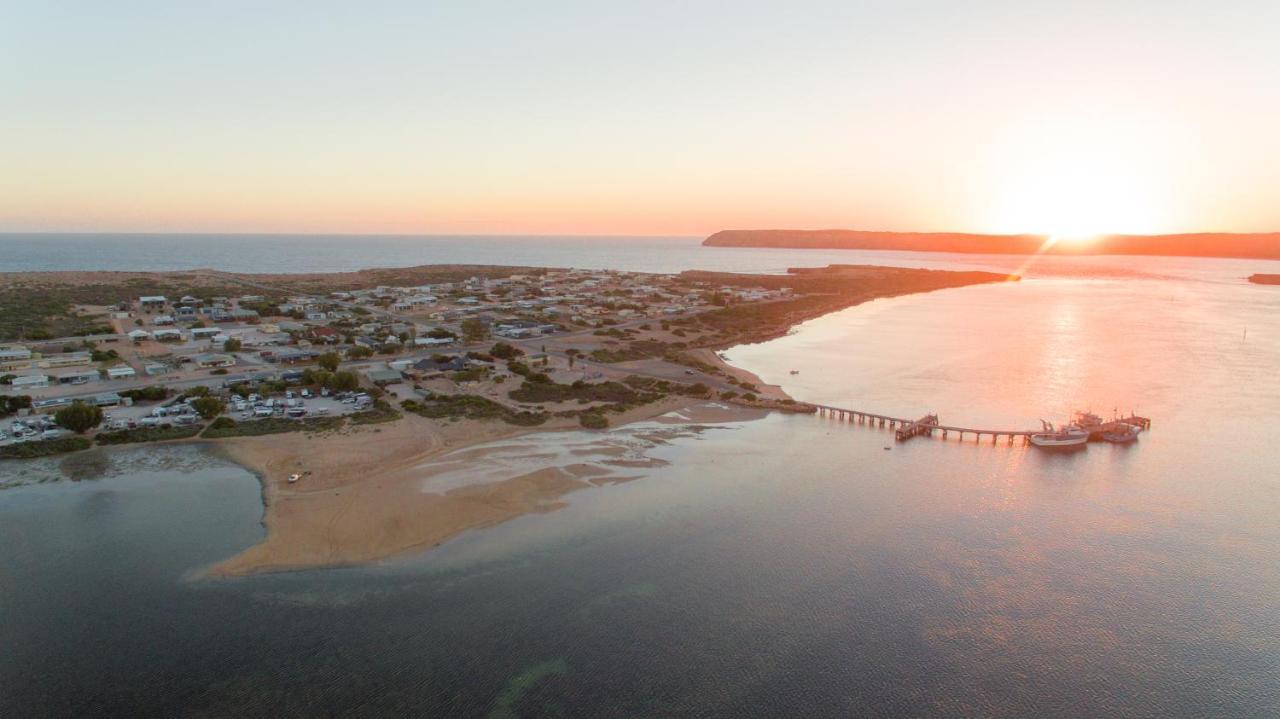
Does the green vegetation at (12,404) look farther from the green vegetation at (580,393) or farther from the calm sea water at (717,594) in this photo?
the green vegetation at (580,393)

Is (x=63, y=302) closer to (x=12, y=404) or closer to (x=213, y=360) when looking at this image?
(x=213, y=360)

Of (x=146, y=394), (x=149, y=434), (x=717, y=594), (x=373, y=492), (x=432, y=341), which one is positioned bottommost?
(x=717, y=594)

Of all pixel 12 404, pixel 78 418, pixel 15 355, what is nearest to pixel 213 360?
pixel 12 404

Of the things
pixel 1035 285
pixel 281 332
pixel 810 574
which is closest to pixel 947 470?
pixel 810 574

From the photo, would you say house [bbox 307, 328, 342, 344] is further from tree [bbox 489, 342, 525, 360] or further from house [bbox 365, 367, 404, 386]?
tree [bbox 489, 342, 525, 360]

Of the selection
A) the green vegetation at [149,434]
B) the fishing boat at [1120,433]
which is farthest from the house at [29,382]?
the fishing boat at [1120,433]

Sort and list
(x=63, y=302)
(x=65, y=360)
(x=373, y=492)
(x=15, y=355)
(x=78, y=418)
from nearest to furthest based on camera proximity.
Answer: (x=373, y=492), (x=78, y=418), (x=15, y=355), (x=65, y=360), (x=63, y=302)

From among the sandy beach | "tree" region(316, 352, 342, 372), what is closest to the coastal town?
"tree" region(316, 352, 342, 372)
